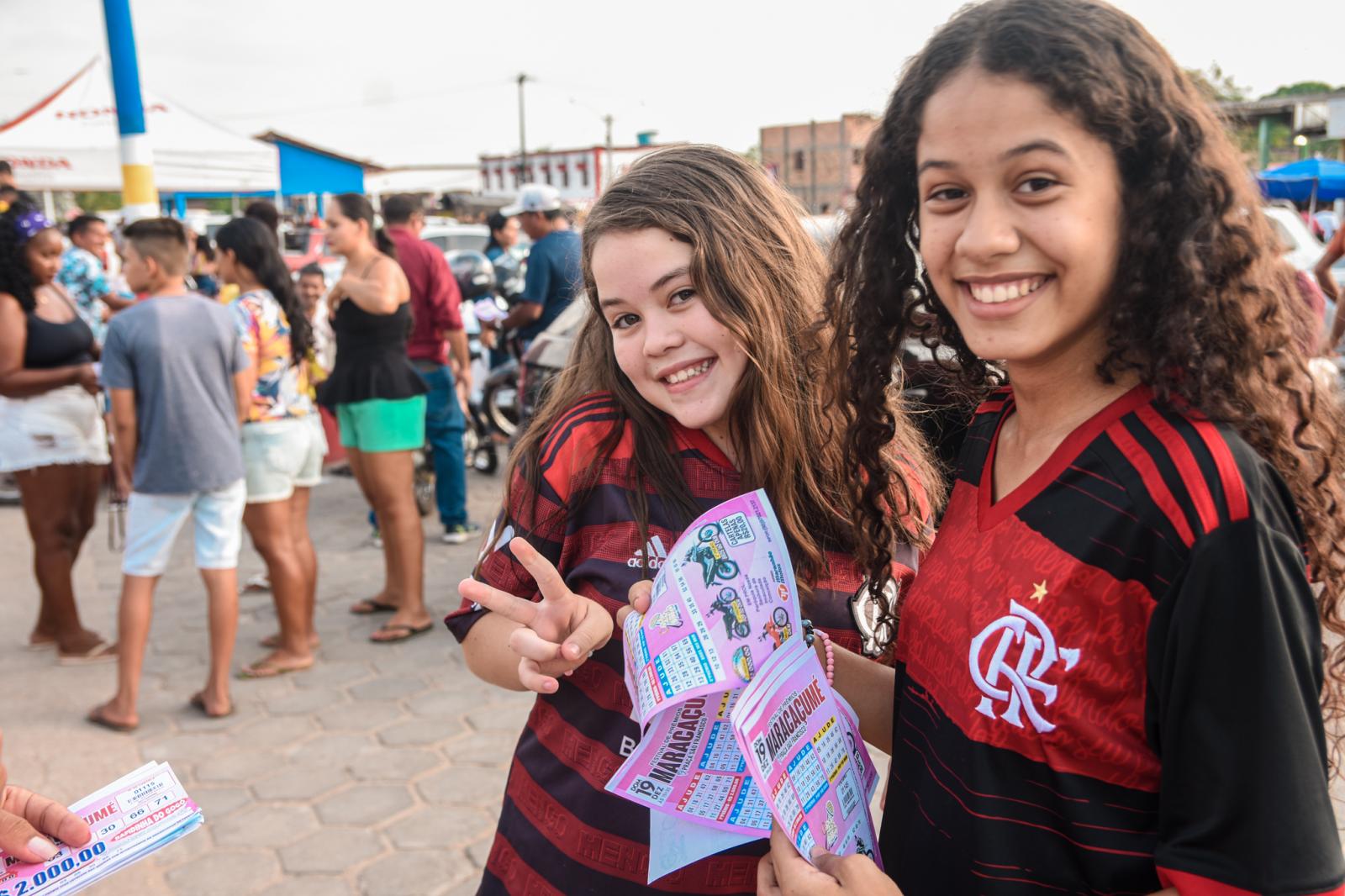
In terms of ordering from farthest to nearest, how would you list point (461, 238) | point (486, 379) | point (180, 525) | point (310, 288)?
point (461, 238) → point (486, 379) → point (310, 288) → point (180, 525)

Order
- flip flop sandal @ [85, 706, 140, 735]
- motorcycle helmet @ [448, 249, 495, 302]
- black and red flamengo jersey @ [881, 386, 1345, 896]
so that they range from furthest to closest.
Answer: motorcycle helmet @ [448, 249, 495, 302]
flip flop sandal @ [85, 706, 140, 735]
black and red flamengo jersey @ [881, 386, 1345, 896]

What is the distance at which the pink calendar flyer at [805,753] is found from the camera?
108 cm

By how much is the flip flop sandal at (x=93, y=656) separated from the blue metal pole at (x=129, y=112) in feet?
7.28

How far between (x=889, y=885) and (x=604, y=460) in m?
0.74

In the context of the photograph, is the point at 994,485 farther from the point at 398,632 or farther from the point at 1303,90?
the point at 1303,90

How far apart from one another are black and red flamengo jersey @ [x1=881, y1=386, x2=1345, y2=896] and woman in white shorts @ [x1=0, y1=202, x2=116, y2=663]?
4.72 meters

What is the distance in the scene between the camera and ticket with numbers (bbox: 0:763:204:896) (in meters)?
1.25

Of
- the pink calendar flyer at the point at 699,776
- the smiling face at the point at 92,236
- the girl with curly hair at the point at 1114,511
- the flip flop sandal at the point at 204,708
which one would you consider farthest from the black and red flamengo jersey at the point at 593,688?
the smiling face at the point at 92,236

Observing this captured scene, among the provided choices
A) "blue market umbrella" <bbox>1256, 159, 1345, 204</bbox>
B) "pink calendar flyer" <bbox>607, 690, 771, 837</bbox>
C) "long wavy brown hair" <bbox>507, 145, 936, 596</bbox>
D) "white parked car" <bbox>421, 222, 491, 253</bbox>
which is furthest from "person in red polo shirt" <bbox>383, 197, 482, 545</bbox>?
"blue market umbrella" <bbox>1256, 159, 1345, 204</bbox>

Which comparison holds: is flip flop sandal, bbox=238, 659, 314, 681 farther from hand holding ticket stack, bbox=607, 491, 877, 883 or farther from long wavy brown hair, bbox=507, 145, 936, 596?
hand holding ticket stack, bbox=607, 491, 877, 883

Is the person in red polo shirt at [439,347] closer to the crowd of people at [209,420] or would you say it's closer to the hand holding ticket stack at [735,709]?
the crowd of people at [209,420]

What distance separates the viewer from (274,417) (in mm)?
4586

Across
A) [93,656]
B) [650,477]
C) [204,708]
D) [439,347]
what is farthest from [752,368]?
[439,347]

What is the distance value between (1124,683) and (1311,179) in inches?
818
